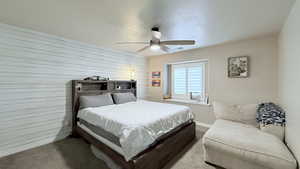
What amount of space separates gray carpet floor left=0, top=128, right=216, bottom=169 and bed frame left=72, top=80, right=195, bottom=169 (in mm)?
174

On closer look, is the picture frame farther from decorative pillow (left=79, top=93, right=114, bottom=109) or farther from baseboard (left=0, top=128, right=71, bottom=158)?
baseboard (left=0, top=128, right=71, bottom=158)

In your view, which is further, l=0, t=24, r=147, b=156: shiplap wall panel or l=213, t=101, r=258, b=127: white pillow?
l=213, t=101, r=258, b=127: white pillow

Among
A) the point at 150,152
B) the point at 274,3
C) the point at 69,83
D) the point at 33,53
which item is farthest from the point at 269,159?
the point at 33,53

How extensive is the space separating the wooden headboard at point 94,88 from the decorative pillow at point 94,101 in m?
0.23

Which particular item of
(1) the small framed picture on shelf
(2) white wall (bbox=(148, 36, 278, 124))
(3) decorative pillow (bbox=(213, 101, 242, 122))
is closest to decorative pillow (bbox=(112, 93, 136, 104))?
(1) the small framed picture on shelf

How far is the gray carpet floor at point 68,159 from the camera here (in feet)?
6.38

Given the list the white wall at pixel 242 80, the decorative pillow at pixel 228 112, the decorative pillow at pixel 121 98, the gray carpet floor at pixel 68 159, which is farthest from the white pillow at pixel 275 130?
the decorative pillow at pixel 121 98

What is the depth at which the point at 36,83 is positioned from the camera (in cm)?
255

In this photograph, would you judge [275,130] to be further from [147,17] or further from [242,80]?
[147,17]

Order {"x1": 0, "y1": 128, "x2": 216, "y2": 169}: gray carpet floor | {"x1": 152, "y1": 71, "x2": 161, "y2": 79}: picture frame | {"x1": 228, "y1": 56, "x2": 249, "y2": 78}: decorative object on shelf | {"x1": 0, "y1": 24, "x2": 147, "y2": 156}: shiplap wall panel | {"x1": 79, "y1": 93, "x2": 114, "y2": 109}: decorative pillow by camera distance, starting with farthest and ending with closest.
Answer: {"x1": 152, "y1": 71, "x2": 161, "y2": 79}: picture frame
{"x1": 228, "y1": 56, "x2": 249, "y2": 78}: decorative object on shelf
{"x1": 79, "y1": 93, "x2": 114, "y2": 109}: decorative pillow
{"x1": 0, "y1": 24, "x2": 147, "y2": 156}: shiplap wall panel
{"x1": 0, "y1": 128, "x2": 216, "y2": 169}: gray carpet floor

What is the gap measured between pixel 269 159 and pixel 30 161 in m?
3.58

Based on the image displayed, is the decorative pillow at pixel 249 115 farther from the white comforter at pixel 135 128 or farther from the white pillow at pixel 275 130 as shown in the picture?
the white comforter at pixel 135 128

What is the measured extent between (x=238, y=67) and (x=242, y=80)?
34cm

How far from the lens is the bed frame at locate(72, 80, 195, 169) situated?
1636 millimetres
